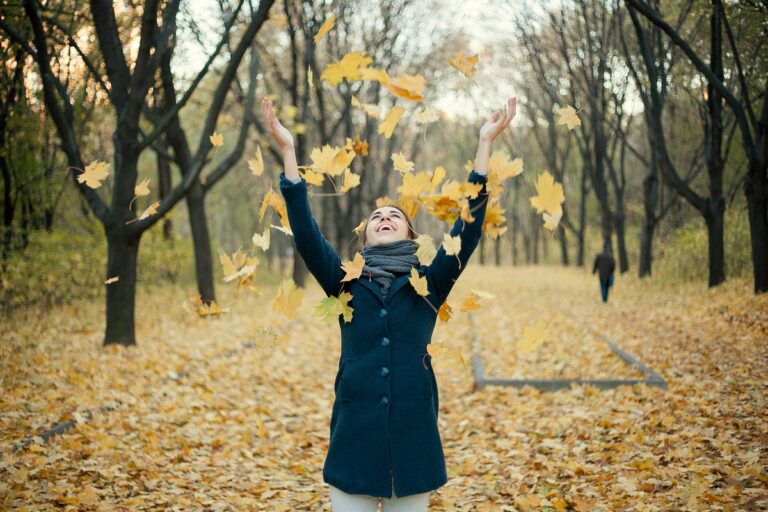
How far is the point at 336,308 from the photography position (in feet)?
8.61

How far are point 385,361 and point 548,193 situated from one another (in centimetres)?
104

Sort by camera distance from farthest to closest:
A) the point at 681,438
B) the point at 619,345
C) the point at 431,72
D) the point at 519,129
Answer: the point at 519,129
the point at 431,72
the point at 619,345
the point at 681,438

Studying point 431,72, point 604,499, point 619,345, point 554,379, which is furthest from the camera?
point 431,72

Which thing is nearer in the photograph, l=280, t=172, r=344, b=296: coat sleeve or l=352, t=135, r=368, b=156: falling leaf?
l=280, t=172, r=344, b=296: coat sleeve

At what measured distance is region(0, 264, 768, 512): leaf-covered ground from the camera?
427 centimetres

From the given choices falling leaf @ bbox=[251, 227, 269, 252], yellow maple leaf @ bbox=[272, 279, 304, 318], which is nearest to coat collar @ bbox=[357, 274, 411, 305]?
yellow maple leaf @ bbox=[272, 279, 304, 318]

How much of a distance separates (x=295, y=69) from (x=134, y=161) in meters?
8.64

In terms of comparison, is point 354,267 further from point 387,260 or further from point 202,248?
point 202,248

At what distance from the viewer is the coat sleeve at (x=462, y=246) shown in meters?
2.62

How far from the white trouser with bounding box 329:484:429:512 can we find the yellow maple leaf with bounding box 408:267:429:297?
0.84 m

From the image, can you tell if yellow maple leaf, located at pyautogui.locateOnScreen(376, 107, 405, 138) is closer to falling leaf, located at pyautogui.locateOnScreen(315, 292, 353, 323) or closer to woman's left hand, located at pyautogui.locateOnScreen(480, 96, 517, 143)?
woman's left hand, located at pyautogui.locateOnScreen(480, 96, 517, 143)

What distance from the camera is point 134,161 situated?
891 cm

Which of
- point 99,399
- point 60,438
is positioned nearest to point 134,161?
point 99,399

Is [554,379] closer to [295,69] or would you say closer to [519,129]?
[295,69]
